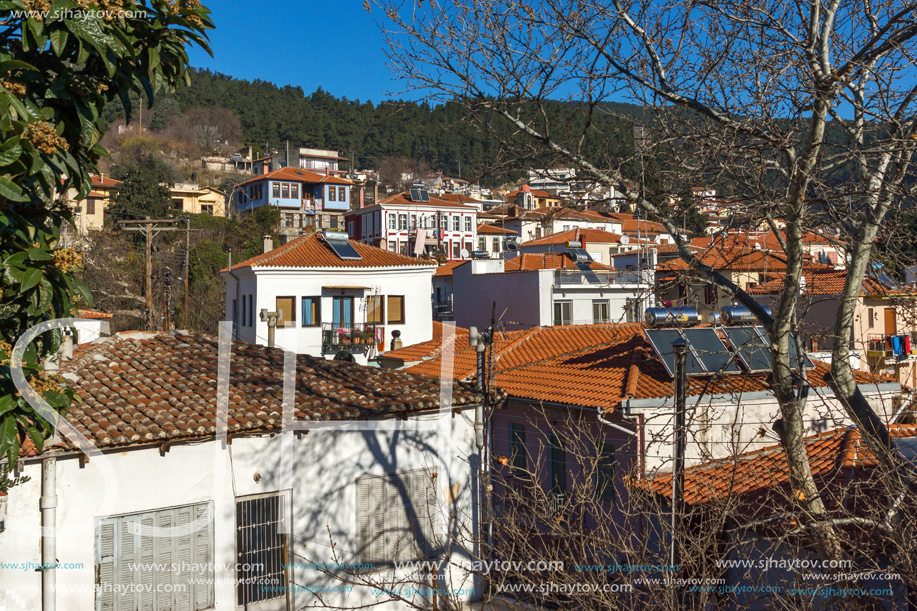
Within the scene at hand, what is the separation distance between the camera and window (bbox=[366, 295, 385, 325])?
27844 millimetres

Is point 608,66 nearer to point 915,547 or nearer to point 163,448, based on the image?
point 915,547

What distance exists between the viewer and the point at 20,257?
403 cm

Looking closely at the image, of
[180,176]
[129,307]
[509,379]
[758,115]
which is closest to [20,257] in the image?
[758,115]

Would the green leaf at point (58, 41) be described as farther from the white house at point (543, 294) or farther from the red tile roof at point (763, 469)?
the white house at point (543, 294)

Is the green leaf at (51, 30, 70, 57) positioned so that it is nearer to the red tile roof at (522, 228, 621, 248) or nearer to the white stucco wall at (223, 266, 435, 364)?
the white stucco wall at (223, 266, 435, 364)

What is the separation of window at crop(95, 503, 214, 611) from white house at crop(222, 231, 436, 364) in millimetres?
17459

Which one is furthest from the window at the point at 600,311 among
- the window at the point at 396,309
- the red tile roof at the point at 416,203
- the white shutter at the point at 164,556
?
the red tile roof at the point at 416,203

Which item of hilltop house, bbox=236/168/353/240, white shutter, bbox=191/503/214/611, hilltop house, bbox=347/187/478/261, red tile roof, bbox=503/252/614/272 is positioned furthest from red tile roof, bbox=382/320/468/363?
hilltop house, bbox=236/168/353/240

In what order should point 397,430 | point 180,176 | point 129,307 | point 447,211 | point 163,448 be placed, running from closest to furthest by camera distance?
point 163,448, point 397,430, point 129,307, point 447,211, point 180,176

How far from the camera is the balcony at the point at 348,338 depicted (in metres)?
26.9

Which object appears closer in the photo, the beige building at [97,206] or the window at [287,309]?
the window at [287,309]

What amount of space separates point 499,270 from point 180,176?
4459 cm

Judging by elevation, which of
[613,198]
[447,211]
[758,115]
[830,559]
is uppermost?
[447,211]

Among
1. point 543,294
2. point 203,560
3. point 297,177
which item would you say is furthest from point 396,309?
point 297,177
